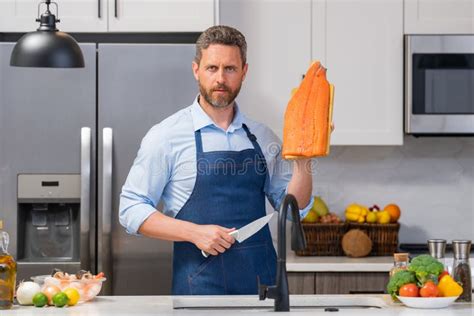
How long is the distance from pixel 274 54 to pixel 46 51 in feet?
5.38

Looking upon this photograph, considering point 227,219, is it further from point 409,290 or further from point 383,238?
point 383,238

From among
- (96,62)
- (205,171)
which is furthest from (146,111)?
(205,171)

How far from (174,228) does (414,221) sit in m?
2.05

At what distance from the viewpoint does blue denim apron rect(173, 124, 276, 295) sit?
3133 millimetres

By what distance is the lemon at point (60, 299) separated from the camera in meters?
2.62

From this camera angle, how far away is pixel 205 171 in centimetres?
321

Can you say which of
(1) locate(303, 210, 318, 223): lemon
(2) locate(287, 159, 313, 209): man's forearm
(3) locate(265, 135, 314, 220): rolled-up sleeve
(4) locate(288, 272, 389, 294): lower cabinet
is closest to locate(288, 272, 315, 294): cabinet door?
(4) locate(288, 272, 389, 294): lower cabinet

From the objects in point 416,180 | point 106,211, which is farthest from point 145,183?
point 416,180

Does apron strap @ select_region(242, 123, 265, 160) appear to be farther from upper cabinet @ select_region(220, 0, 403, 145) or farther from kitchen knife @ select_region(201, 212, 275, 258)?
upper cabinet @ select_region(220, 0, 403, 145)

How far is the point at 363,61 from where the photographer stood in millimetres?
4324

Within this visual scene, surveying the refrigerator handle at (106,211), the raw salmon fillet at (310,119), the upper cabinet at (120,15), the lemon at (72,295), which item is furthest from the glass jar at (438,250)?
the upper cabinet at (120,15)

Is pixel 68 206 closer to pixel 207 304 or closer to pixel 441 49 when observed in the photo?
pixel 207 304

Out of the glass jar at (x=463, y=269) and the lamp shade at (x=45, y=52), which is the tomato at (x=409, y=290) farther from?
the lamp shade at (x=45, y=52)

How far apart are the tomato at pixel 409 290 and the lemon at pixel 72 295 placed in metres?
0.96
